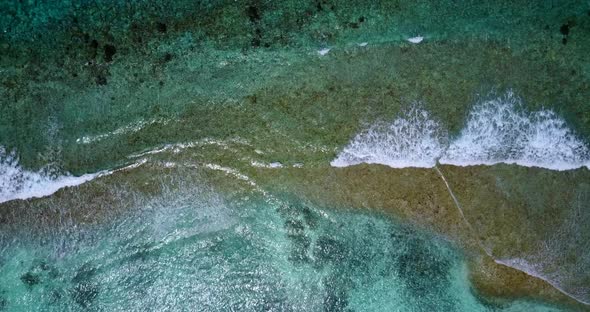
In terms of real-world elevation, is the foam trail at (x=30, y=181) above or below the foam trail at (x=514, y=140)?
below

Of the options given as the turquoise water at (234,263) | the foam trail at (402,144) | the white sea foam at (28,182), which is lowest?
the turquoise water at (234,263)

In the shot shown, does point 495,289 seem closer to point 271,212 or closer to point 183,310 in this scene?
point 271,212

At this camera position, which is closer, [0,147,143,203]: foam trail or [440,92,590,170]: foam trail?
[440,92,590,170]: foam trail

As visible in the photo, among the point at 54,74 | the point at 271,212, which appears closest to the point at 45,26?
the point at 54,74

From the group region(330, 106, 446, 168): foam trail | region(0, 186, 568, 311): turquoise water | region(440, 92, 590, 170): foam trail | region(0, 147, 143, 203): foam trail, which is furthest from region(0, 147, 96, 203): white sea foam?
region(440, 92, 590, 170): foam trail

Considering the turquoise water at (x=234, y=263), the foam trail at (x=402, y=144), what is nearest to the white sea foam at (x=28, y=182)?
the turquoise water at (x=234, y=263)

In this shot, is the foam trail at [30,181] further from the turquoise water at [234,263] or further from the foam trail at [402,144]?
the foam trail at [402,144]

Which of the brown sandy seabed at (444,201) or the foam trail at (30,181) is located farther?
the foam trail at (30,181)

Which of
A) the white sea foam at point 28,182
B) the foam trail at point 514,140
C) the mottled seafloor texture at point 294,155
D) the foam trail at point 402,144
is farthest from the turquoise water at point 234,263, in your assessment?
the foam trail at point 514,140

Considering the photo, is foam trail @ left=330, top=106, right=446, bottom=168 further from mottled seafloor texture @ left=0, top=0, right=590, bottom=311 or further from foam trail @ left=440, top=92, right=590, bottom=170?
foam trail @ left=440, top=92, right=590, bottom=170
